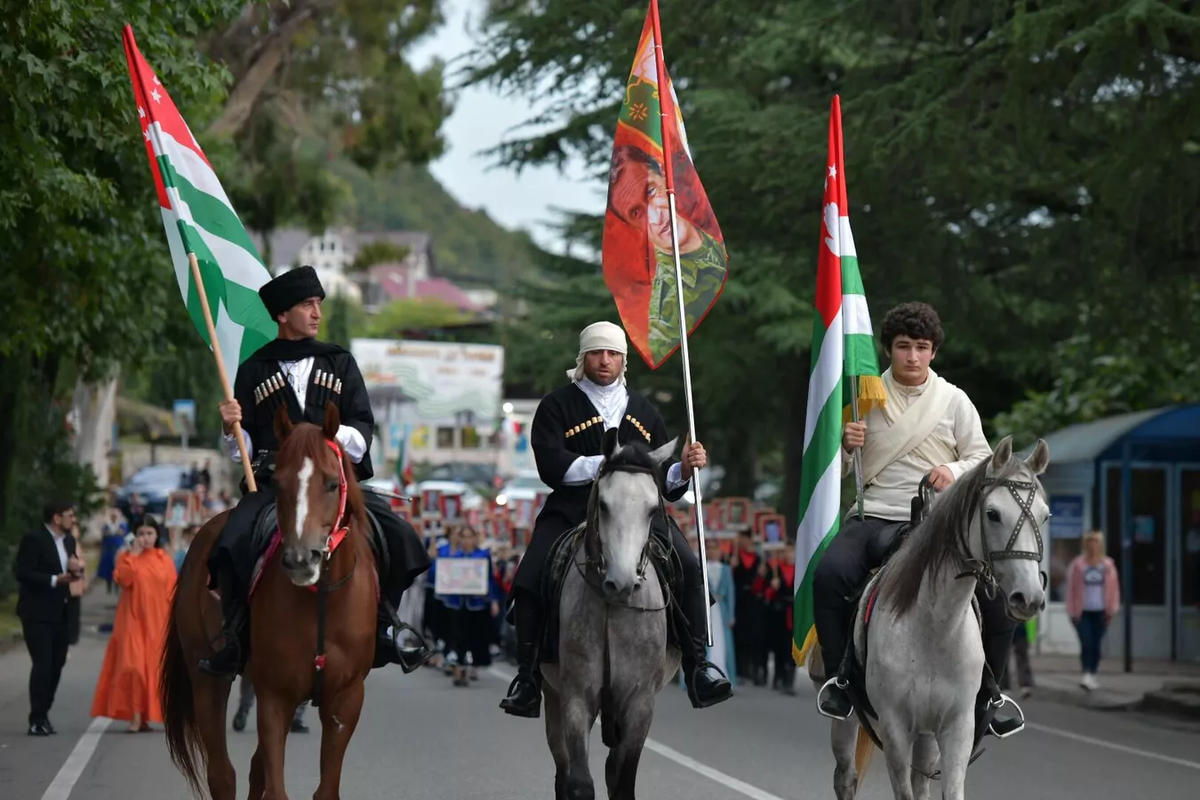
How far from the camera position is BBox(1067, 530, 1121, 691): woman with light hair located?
23141 mm

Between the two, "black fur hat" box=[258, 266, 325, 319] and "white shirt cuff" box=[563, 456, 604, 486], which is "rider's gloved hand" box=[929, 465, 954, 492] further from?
"black fur hat" box=[258, 266, 325, 319]

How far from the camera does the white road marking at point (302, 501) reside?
7.81m

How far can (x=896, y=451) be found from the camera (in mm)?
9242

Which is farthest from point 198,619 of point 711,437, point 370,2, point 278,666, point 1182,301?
point 711,437

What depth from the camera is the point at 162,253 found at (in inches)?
968

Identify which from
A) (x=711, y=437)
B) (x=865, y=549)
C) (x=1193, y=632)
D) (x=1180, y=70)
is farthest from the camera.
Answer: (x=711, y=437)

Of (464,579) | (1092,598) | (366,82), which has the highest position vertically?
(366,82)

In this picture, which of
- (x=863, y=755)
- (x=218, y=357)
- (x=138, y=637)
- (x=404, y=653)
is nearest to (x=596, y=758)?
(x=138, y=637)

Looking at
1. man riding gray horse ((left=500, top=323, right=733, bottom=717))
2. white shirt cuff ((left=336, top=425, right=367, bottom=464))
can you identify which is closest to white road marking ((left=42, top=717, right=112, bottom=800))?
man riding gray horse ((left=500, top=323, right=733, bottom=717))

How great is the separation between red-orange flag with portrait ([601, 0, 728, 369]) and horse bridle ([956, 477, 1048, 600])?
2.81 metres

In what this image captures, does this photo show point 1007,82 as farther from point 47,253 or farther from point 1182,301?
point 47,253

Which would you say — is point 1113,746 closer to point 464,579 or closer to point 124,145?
point 464,579

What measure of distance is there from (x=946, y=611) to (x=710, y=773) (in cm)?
548

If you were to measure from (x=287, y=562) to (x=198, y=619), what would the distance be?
2.00m
